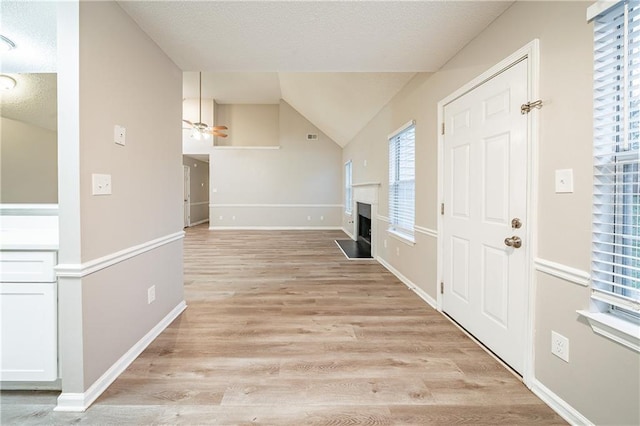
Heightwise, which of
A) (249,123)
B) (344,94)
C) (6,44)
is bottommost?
(6,44)

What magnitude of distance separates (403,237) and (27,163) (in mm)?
3656

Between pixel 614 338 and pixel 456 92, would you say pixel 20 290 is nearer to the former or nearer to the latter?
pixel 614 338

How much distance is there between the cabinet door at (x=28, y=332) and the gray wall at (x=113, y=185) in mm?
142

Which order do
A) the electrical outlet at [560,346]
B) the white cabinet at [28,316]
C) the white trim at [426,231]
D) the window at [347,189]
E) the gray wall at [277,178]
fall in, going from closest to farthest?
1. the electrical outlet at [560,346]
2. the white cabinet at [28,316]
3. the white trim at [426,231]
4. the window at [347,189]
5. the gray wall at [277,178]

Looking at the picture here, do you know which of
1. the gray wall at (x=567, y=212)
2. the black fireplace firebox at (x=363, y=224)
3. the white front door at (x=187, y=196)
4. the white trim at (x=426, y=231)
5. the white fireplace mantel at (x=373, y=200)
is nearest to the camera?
the gray wall at (x=567, y=212)

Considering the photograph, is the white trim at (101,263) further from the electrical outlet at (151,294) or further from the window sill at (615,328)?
the window sill at (615,328)

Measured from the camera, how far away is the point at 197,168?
10562 mm

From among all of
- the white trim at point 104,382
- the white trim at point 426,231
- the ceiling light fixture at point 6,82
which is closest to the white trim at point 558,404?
the white trim at point 426,231

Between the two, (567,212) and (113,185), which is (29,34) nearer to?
(113,185)

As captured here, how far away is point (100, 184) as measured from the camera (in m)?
1.65

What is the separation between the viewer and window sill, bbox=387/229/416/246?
3.45 m

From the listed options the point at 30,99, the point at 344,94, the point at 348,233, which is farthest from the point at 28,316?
the point at 348,233

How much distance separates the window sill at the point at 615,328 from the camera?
1.14m

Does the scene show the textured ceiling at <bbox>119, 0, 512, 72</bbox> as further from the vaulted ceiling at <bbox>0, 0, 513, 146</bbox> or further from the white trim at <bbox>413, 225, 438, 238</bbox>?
the white trim at <bbox>413, 225, 438, 238</bbox>
